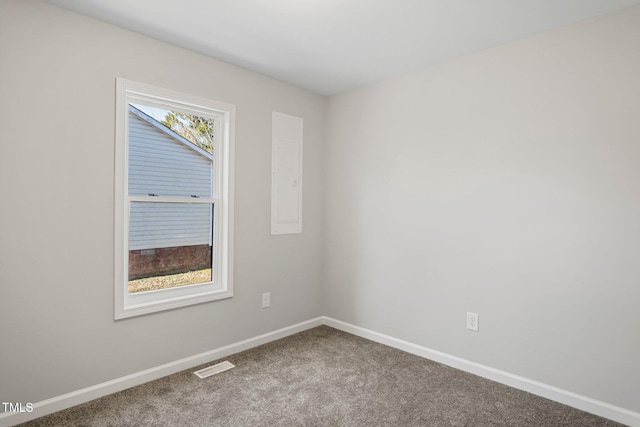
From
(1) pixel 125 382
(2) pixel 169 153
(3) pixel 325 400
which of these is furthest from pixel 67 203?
(3) pixel 325 400

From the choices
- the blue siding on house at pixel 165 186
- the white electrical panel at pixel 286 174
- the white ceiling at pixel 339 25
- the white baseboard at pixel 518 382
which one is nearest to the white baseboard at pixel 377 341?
the white baseboard at pixel 518 382

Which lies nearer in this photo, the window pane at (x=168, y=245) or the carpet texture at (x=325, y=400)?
the carpet texture at (x=325, y=400)

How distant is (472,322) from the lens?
2.64 metres

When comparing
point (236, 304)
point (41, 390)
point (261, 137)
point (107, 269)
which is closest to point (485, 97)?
point (261, 137)

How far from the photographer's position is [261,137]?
3.11 meters

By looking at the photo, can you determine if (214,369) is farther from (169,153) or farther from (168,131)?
(168,131)

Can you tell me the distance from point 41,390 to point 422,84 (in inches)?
131

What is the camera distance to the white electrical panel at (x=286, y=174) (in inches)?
127

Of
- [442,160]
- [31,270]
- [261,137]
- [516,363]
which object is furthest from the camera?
[261,137]

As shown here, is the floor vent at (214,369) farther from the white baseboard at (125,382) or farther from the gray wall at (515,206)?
the gray wall at (515,206)

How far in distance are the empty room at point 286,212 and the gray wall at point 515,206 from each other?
13 millimetres

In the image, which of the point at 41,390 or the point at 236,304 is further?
the point at 236,304

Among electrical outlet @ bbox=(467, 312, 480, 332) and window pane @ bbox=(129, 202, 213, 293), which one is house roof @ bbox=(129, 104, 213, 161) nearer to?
window pane @ bbox=(129, 202, 213, 293)

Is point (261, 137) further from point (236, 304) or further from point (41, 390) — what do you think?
point (41, 390)
